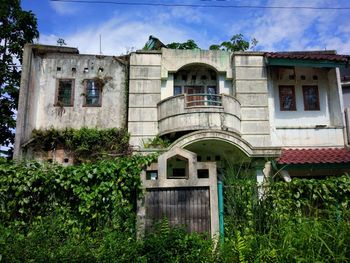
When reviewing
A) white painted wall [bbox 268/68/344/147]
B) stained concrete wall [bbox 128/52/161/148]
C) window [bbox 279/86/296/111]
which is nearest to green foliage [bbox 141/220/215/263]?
stained concrete wall [bbox 128/52/161/148]

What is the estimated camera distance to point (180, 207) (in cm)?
729

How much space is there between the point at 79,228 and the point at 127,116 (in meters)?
8.10

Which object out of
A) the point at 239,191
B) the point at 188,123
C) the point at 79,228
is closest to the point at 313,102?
the point at 188,123

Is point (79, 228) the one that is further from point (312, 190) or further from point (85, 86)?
point (85, 86)

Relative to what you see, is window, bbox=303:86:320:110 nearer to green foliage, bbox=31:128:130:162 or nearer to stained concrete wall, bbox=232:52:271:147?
stained concrete wall, bbox=232:52:271:147

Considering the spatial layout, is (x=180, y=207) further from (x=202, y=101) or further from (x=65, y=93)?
(x=65, y=93)

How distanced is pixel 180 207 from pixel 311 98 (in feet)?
36.3

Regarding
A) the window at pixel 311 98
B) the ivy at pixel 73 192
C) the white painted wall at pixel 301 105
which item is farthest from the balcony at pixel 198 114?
the ivy at pixel 73 192

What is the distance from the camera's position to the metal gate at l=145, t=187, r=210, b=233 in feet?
23.6

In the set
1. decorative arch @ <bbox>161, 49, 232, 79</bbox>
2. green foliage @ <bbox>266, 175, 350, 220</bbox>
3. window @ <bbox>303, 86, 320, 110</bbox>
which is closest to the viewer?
green foliage @ <bbox>266, 175, 350, 220</bbox>

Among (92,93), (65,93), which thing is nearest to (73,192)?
(92,93)

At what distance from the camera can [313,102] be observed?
15.7m

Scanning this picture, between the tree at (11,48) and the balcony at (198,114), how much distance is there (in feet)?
24.9

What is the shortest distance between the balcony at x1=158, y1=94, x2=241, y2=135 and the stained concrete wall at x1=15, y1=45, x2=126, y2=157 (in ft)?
7.46
